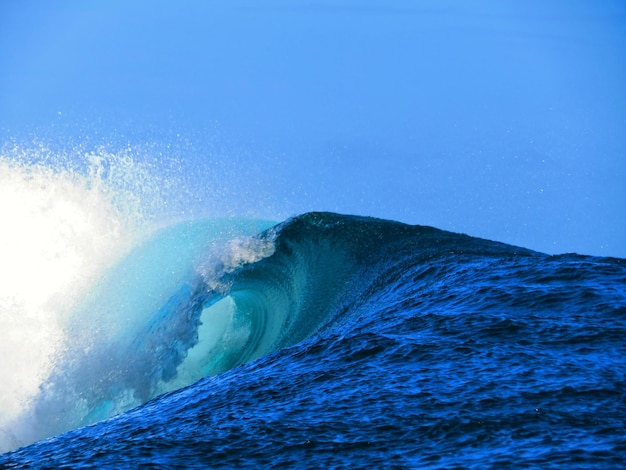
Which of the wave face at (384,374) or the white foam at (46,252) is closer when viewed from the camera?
the wave face at (384,374)

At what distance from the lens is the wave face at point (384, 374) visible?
4.23 metres

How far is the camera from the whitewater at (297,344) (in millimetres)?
4316

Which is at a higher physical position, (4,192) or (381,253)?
(4,192)

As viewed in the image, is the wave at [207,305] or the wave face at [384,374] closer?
the wave face at [384,374]

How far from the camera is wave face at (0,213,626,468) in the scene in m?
4.23

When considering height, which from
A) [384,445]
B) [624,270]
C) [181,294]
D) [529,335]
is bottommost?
[384,445]

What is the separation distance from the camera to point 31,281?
44.8 ft

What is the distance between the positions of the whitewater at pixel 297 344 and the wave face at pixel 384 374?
2cm

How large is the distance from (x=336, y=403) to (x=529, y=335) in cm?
163

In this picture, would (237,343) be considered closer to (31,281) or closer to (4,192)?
(31,281)

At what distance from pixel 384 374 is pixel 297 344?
5.28 ft

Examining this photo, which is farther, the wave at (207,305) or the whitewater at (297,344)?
the wave at (207,305)

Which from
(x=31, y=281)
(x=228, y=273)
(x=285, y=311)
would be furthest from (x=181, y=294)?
(x=31, y=281)

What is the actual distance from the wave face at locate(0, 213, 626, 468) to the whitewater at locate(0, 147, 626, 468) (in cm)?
2
